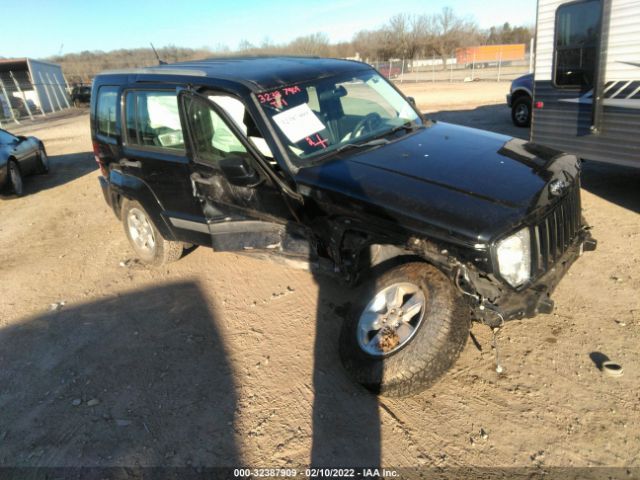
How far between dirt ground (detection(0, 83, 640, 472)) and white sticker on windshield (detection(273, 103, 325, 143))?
5.00 ft

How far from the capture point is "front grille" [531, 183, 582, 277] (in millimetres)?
2773

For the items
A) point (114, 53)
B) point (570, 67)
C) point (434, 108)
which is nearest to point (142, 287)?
point (570, 67)

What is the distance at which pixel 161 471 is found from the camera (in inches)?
104

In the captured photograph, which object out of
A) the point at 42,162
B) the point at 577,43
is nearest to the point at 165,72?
the point at 577,43

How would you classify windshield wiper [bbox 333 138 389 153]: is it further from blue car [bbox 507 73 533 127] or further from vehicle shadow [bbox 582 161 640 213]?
blue car [bbox 507 73 533 127]

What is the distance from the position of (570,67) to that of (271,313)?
501cm

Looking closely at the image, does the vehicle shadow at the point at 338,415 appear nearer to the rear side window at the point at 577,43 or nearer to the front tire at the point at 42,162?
the rear side window at the point at 577,43

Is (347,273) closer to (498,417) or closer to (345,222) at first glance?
(345,222)

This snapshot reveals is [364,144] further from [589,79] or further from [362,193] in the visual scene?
[589,79]

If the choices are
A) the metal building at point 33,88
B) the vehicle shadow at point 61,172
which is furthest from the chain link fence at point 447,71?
the vehicle shadow at point 61,172

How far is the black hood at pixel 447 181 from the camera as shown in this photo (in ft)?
8.77

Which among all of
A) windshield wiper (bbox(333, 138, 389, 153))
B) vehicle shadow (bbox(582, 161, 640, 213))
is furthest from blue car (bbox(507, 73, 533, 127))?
windshield wiper (bbox(333, 138, 389, 153))

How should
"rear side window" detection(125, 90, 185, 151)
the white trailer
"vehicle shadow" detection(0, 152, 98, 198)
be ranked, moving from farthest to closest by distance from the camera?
"vehicle shadow" detection(0, 152, 98, 198) < the white trailer < "rear side window" detection(125, 90, 185, 151)

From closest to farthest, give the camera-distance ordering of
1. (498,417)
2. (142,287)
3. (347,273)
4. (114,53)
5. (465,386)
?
(498,417)
(465,386)
(347,273)
(142,287)
(114,53)
